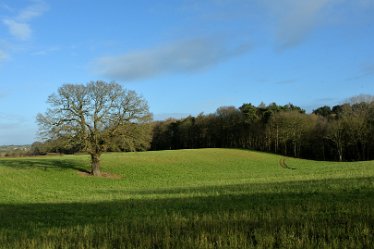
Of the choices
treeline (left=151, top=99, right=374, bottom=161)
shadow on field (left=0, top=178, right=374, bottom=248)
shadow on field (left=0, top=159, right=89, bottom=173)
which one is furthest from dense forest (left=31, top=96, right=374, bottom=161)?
shadow on field (left=0, top=178, right=374, bottom=248)

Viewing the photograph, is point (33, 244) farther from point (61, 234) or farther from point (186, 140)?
point (186, 140)

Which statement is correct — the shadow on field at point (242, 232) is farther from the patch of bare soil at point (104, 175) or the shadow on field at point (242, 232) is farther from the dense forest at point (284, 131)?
the dense forest at point (284, 131)

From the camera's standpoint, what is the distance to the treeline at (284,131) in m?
93.7

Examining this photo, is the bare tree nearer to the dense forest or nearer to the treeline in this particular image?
the dense forest

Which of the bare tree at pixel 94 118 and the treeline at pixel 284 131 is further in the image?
the treeline at pixel 284 131

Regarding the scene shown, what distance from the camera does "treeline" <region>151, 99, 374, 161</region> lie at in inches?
3688

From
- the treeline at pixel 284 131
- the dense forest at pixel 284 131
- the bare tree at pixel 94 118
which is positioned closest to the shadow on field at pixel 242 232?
the bare tree at pixel 94 118

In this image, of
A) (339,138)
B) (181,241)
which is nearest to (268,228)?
(181,241)

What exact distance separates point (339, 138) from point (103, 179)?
2696 inches

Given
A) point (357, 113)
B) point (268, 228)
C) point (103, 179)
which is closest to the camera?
point (268, 228)

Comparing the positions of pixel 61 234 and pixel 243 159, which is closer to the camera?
pixel 61 234

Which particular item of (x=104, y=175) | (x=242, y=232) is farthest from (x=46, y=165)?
(x=242, y=232)

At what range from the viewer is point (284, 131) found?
104188mm

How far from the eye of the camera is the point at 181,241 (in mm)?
7926
